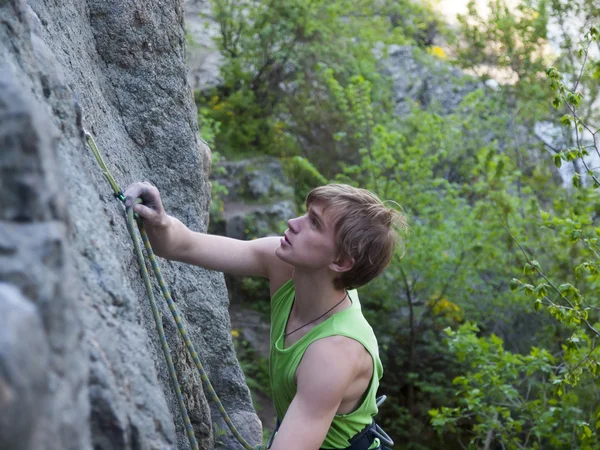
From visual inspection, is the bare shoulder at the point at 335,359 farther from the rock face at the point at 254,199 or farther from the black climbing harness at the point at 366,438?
the rock face at the point at 254,199

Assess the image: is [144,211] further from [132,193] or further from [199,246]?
[199,246]

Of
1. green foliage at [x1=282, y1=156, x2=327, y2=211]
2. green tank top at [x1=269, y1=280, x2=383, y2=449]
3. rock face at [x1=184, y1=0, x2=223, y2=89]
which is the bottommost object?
green foliage at [x1=282, y1=156, x2=327, y2=211]

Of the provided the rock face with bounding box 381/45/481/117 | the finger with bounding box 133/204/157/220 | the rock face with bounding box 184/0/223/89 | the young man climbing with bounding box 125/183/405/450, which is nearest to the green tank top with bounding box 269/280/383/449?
the young man climbing with bounding box 125/183/405/450

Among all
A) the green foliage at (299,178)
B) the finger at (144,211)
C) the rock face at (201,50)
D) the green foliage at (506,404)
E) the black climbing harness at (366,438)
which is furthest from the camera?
the rock face at (201,50)

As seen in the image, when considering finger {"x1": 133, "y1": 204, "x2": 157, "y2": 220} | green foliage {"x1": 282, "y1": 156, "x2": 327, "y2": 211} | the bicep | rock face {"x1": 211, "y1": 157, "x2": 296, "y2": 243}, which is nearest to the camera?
the bicep

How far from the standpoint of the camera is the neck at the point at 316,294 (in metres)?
2.49

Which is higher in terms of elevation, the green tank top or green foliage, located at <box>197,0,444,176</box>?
the green tank top

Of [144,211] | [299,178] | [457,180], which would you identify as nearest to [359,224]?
[144,211]

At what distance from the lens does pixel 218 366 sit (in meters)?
3.03

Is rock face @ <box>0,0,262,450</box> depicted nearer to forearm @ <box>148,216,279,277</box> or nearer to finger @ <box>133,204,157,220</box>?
finger @ <box>133,204,157,220</box>

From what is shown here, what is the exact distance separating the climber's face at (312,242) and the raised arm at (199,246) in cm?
26

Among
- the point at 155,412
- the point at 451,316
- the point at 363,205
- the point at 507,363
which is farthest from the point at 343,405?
the point at 451,316

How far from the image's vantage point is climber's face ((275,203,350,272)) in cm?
238

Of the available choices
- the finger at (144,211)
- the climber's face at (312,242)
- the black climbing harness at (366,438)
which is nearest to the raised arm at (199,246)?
the finger at (144,211)
